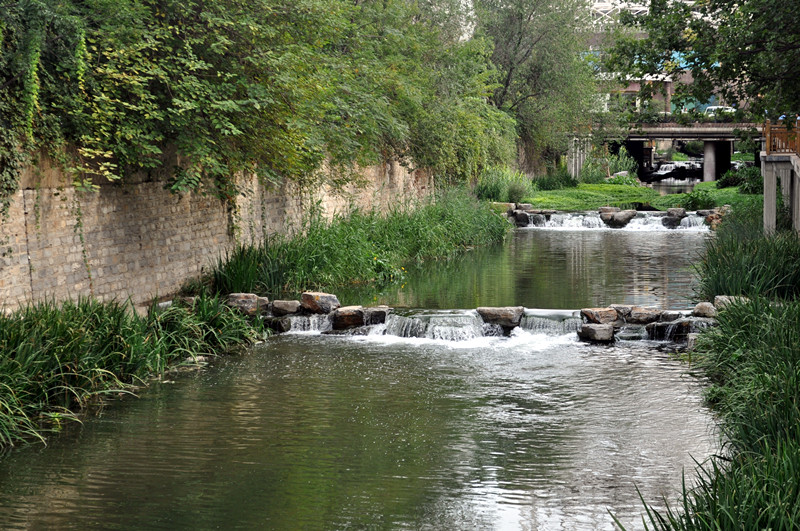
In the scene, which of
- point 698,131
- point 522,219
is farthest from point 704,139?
point 522,219

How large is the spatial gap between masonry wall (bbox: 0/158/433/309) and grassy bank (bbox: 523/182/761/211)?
18884mm

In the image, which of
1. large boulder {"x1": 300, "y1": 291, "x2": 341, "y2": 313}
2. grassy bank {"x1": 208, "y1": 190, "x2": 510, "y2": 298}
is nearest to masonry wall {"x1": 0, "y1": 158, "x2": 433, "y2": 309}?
grassy bank {"x1": 208, "y1": 190, "x2": 510, "y2": 298}

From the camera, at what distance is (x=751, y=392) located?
818 centimetres

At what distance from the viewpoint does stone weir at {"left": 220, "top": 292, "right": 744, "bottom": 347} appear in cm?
1312

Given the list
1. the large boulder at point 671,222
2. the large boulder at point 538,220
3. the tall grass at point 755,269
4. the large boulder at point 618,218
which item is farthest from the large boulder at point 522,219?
the tall grass at point 755,269

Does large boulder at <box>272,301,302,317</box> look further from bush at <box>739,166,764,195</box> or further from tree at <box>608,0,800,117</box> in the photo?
bush at <box>739,166,764,195</box>

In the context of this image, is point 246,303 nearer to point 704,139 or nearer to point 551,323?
point 551,323

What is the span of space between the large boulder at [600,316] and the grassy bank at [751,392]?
1.67 meters

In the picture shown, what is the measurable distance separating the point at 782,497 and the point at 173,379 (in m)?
7.49

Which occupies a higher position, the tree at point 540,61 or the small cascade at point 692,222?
the tree at point 540,61

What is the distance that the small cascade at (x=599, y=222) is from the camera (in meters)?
30.4

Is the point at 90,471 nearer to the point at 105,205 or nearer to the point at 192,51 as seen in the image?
the point at 105,205

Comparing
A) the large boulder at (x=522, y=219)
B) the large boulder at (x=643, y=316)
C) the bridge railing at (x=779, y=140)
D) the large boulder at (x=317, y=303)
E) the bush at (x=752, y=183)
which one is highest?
the bridge railing at (x=779, y=140)

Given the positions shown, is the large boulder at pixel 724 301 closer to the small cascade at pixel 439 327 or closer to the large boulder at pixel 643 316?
the large boulder at pixel 643 316
